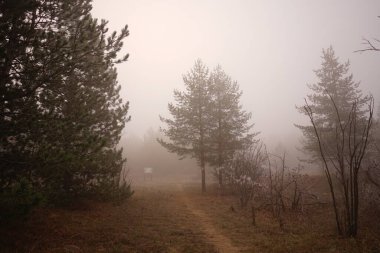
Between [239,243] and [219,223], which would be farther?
[219,223]

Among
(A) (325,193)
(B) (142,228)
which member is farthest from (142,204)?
(A) (325,193)

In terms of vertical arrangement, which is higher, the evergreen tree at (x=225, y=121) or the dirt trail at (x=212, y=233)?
the evergreen tree at (x=225, y=121)

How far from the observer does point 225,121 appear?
2789 cm

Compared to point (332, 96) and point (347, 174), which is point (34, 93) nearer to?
point (347, 174)

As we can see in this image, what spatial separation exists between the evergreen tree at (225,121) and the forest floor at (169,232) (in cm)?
977

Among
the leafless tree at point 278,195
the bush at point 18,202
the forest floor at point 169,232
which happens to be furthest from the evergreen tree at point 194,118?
the bush at point 18,202

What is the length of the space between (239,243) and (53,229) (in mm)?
7146

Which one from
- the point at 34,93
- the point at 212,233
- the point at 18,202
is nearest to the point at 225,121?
the point at 212,233

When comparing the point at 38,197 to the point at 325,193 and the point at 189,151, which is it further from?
the point at 325,193

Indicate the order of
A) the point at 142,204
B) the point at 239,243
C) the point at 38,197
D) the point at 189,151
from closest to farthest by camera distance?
the point at 38,197, the point at 239,243, the point at 142,204, the point at 189,151

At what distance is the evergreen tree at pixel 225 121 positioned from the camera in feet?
89.1

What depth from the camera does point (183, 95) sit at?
2803 cm

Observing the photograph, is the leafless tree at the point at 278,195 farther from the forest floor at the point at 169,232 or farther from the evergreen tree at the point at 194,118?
the evergreen tree at the point at 194,118

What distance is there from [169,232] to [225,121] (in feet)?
54.9
